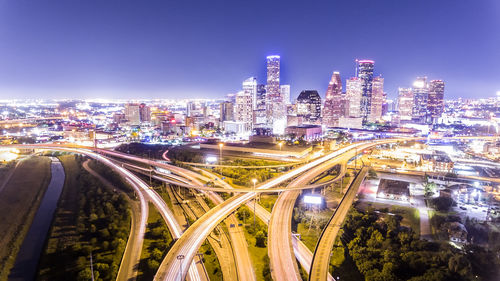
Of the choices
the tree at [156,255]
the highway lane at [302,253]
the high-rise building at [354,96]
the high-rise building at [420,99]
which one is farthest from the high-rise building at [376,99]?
the tree at [156,255]

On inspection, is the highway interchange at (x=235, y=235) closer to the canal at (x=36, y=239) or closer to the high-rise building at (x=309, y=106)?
the canal at (x=36, y=239)

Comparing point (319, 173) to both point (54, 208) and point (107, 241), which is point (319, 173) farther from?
point (54, 208)

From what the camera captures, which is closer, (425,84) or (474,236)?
(474,236)

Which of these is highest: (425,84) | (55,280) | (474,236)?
(425,84)

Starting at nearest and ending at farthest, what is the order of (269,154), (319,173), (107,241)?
(107,241) → (319,173) → (269,154)

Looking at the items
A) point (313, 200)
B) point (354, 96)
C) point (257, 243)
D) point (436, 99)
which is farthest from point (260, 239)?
point (354, 96)

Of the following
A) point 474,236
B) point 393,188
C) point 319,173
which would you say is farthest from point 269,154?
point 474,236
